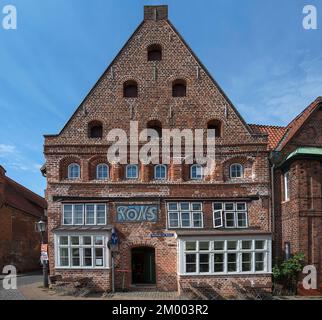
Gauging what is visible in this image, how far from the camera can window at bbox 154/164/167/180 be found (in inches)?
829

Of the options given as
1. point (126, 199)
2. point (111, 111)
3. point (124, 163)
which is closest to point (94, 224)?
point (126, 199)

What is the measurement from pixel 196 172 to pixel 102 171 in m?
4.64

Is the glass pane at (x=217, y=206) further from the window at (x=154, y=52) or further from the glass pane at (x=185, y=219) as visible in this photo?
the window at (x=154, y=52)

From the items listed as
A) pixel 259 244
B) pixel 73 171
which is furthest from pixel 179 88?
pixel 259 244

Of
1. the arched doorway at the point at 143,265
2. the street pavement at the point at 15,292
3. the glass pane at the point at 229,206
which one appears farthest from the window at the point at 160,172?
the street pavement at the point at 15,292

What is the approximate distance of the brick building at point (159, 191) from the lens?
63.6 feet

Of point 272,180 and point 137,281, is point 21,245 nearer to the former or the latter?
point 137,281

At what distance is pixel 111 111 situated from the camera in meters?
21.4

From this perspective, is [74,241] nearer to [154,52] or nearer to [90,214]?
[90,214]

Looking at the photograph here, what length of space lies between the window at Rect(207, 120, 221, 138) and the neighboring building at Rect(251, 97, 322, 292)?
2.86 meters

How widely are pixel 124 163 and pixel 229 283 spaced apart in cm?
746

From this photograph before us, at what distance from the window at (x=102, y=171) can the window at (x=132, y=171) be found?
1038mm

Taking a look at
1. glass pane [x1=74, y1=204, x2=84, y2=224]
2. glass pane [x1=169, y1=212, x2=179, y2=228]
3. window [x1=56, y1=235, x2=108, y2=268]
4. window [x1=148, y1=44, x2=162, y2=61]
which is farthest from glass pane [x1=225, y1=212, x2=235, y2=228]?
window [x1=148, y1=44, x2=162, y2=61]

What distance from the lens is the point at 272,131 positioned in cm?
2408
